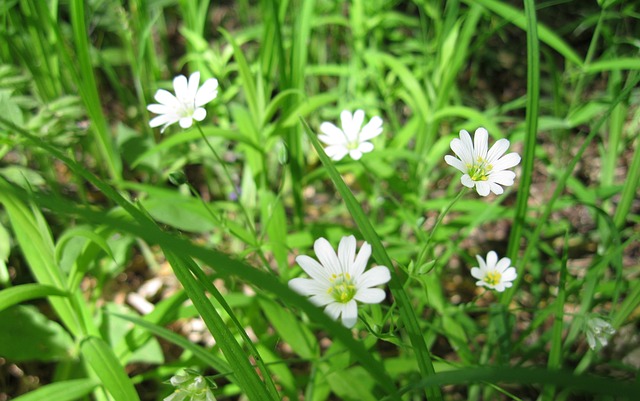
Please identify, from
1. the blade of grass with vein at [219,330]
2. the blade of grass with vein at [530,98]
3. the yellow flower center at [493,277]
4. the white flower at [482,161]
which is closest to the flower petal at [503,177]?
the white flower at [482,161]

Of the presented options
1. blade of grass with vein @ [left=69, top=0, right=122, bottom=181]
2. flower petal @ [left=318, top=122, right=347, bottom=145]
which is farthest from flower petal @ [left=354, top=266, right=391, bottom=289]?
blade of grass with vein @ [left=69, top=0, right=122, bottom=181]

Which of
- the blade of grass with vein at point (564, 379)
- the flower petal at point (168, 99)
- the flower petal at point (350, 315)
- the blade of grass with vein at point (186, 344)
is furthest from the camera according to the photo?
the flower petal at point (168, 99)

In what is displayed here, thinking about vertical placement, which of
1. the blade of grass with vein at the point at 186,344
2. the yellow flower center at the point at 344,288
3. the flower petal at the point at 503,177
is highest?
the flower petal at the point at 503,177

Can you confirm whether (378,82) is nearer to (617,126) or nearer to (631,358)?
(617,126)

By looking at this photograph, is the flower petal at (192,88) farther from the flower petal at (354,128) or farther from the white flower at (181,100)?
the flower petal at (354,128)

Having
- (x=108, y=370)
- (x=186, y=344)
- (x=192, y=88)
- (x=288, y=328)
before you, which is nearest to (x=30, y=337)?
(x=108, y=370)

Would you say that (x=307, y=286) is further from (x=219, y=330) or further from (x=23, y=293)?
(x=23, y=293)

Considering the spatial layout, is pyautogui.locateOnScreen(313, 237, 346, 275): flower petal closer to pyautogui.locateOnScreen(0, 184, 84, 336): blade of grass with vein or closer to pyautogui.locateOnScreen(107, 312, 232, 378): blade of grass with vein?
pyautogui.locateOnScreen(107, 312, 232, 378): blade of grass with vein
